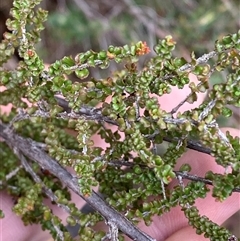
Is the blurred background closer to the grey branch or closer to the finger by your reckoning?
the finger

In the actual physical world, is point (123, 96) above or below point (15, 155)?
below

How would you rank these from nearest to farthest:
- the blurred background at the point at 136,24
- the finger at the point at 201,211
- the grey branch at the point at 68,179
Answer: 1. the grey branch at the point at 68,179
2. the finger at the point at 201,211
3. the blurred background at the point at 136,24

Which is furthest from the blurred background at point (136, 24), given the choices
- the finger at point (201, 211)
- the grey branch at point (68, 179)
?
the grey branch at point (68, 179)

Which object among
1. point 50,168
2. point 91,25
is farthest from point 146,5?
point 50,168

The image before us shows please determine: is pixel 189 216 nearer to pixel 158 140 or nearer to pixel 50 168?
pixel 158 140

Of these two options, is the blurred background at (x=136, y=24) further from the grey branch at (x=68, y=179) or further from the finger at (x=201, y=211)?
the grey branch at (x=68, y=179)

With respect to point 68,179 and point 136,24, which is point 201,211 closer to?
point 68,179

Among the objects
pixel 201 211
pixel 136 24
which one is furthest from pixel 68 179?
pixel 136 24

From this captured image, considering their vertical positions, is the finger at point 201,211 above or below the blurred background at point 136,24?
below
